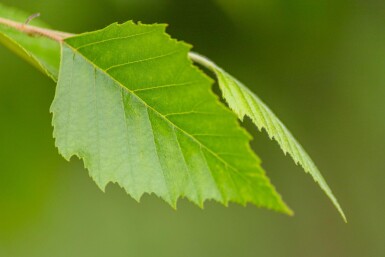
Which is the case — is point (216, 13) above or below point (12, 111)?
above

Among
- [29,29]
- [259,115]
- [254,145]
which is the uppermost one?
[254,145]

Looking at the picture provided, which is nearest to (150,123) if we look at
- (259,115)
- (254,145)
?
(259,115)

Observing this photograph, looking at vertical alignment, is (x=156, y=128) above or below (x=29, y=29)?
below

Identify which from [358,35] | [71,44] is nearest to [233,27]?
[358,35]

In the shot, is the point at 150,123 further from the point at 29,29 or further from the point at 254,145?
the point at 254,145

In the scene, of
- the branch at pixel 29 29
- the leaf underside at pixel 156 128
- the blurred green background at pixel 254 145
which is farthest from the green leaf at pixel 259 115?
the blurred green background at pixel 254 145

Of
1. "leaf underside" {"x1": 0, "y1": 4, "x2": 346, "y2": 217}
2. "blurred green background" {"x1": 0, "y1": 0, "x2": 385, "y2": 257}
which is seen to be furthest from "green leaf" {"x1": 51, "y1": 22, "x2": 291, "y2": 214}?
"blurred green background" {"x1": 0, "y1": 0, "x2": 385, "y2": 257}

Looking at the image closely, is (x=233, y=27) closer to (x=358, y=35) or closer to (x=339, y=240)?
(x=358, y=35)

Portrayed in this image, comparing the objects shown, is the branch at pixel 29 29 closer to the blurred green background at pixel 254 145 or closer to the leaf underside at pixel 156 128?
the leaf underside at pixel 156 128
